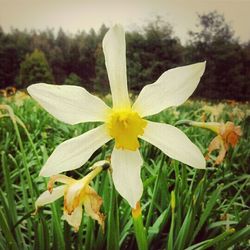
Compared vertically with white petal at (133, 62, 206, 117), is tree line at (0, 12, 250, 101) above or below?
above

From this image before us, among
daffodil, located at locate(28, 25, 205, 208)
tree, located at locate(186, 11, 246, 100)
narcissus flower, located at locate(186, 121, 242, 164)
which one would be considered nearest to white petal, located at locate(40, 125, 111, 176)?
daffodil, located at locate(28, 25, 205, 208)

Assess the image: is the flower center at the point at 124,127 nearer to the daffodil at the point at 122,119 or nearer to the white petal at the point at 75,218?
the daffodil at the point at 122,119

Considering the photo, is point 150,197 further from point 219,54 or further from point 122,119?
point 219,54

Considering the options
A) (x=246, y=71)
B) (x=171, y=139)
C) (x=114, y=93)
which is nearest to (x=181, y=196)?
(x=171, y=139)

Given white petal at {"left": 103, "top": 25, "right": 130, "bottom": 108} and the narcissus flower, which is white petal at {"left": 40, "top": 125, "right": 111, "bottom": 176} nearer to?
white petal at {"left": 103, "top": 25, "right": 130, "bottom": 108}

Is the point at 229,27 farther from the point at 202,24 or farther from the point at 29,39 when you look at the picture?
the point at 29,39

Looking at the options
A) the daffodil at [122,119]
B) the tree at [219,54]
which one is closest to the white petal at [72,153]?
the daffodil at [122,119]

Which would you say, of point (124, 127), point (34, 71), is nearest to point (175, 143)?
point (124, 127)
